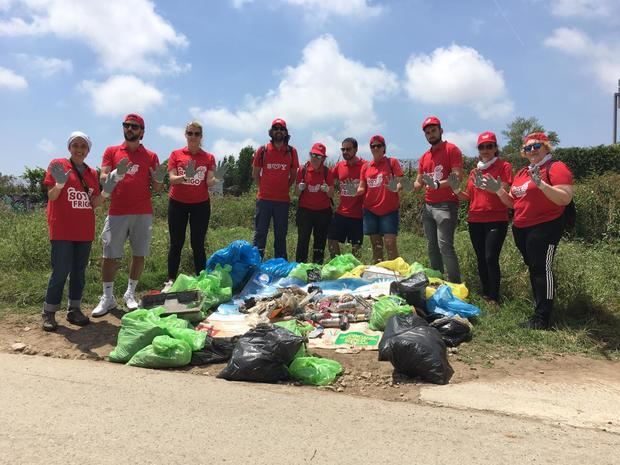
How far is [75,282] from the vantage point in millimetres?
5027

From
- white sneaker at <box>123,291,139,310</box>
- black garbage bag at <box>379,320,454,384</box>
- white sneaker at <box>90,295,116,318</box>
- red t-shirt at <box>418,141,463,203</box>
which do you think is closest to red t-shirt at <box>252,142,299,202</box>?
red t-shirt at <box>418,141,463,203</box>

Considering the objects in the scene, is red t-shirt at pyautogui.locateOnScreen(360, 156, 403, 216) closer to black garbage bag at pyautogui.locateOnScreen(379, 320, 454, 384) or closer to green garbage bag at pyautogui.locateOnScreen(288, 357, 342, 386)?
black garbage bag at pyautogui.locateOnScreen(379, 320, 454, 384)

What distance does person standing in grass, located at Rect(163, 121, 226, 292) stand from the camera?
581 centimetres

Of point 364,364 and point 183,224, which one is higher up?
point 183,224

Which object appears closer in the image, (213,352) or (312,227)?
(213,352)

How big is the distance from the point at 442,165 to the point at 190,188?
10.0 ft

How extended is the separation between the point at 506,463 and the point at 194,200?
4447 mm

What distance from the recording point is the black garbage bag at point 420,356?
3631 mm

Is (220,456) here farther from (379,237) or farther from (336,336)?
(379,237)

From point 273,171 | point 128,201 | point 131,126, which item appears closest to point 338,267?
point 273,171

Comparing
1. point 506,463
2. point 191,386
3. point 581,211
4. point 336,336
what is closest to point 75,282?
point 191,386

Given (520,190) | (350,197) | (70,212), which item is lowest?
(70,212)

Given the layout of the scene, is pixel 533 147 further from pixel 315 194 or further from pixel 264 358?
pixel 264 358

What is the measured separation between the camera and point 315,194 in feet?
22.2
